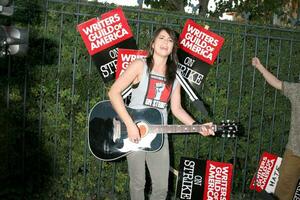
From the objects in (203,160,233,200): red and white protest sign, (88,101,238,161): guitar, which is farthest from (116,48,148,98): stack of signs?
(203,160,233,200): red and white protest sign

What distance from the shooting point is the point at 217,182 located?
4.89 metres

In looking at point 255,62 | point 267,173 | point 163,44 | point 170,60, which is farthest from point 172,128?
point 267,173

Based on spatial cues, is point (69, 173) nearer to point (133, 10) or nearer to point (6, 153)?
point (6, 153)

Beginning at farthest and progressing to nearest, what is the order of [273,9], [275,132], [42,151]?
[273,9] < [275,132] < [42,151]

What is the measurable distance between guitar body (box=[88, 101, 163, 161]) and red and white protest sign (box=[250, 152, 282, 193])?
2106mm

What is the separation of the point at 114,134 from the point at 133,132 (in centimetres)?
43

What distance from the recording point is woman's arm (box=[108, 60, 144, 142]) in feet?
11.4

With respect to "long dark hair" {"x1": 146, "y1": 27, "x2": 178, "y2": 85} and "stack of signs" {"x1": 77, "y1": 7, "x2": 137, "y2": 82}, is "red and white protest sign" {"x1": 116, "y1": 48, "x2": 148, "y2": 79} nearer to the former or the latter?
"stack of signs" {"x1": 77, "y1": 7, "x2": 137, "y2": 82}

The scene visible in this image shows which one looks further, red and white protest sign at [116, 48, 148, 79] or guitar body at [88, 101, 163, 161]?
red and white protest sign at [116, 48, 148, 79]

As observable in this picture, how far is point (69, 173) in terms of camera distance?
4.62 metres

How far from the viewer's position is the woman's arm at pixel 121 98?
348 centimetres

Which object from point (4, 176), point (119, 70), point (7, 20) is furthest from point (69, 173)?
point (7, 20)

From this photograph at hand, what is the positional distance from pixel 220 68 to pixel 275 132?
1.24 meters

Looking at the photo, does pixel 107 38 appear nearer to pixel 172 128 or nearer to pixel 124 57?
pixel 124 57
